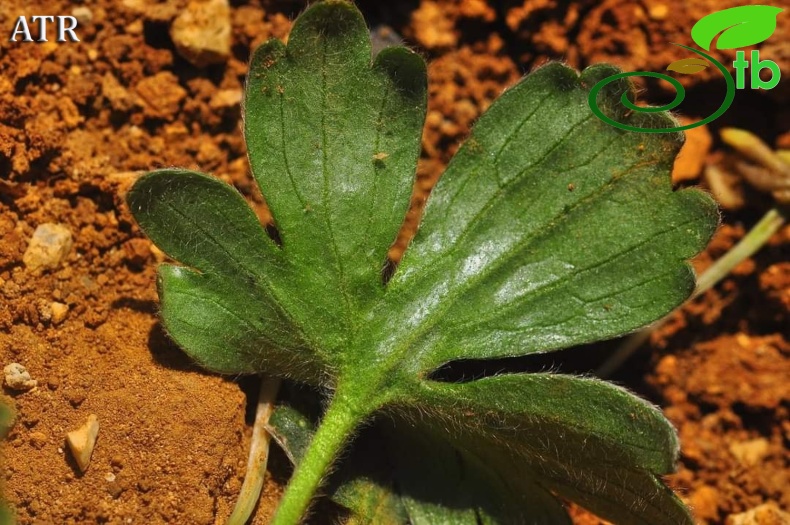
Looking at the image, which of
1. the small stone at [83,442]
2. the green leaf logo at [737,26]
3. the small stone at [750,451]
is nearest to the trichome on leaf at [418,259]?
the small stone at [83,442]

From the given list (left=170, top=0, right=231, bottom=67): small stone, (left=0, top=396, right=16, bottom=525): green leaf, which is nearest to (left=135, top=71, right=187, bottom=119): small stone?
(left=170, top=0, right=231, bottom=67): small stone

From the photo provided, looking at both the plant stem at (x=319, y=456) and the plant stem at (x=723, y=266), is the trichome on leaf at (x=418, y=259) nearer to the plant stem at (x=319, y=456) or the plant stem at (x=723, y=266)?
the plant stem at (x=319, y=456)

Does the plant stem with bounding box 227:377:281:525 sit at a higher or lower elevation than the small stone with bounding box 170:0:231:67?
lower

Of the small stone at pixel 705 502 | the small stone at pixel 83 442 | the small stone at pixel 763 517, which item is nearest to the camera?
the small stone at pixel 83 442

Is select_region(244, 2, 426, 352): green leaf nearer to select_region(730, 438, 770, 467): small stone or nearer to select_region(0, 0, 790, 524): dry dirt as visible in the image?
select_region(0, 0, 790, 524): dry dirt

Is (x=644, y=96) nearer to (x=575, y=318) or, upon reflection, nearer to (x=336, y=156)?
(x=575, y=318)

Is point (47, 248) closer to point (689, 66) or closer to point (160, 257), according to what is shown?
point (160, 257)
